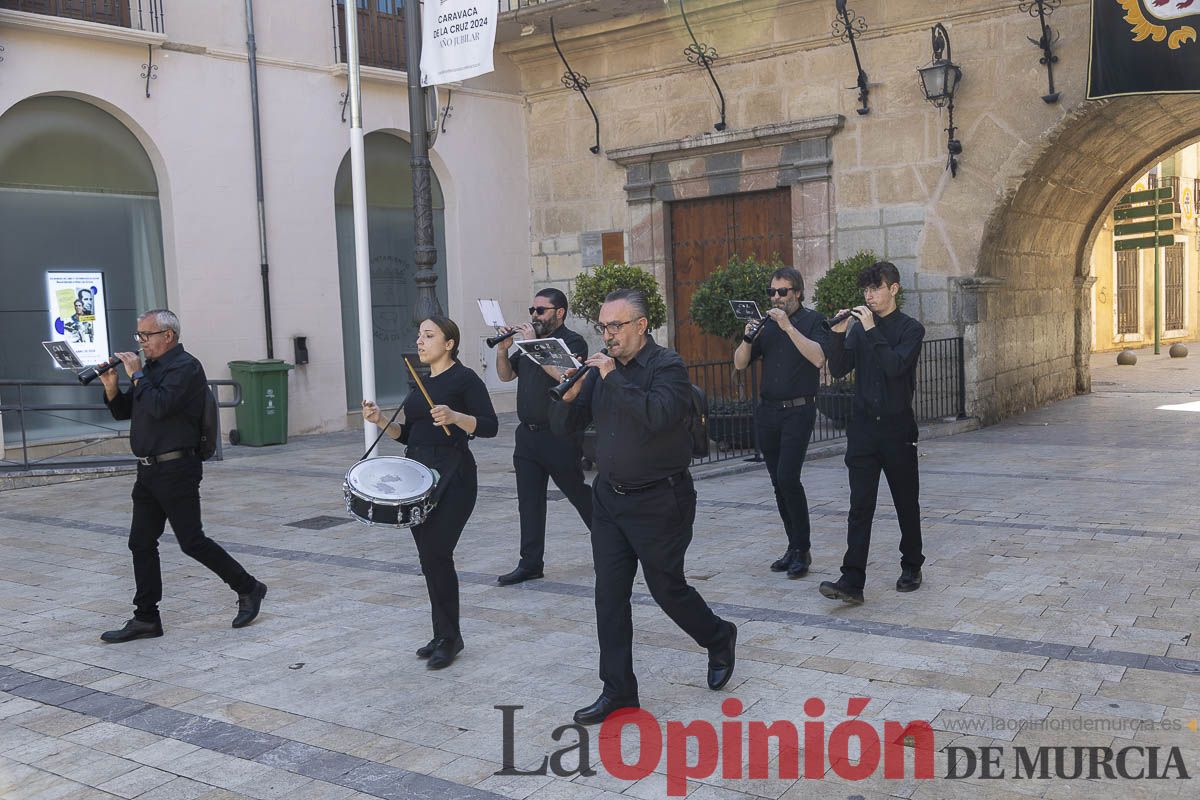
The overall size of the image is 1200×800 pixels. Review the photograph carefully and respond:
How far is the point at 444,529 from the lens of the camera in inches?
206

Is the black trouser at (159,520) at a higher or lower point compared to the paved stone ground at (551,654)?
higher

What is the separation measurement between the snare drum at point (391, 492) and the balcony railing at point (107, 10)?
31.9 ft

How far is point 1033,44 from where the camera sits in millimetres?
12836

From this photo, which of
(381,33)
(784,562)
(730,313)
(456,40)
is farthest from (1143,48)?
(381,33)

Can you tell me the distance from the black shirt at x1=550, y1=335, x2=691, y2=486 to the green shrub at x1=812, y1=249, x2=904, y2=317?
8.86 metres

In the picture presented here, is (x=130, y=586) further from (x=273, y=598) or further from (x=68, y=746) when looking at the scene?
(x=68, y=746)

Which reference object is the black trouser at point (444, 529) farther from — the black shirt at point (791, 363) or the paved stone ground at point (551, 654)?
the black shirt at point (791, 363)

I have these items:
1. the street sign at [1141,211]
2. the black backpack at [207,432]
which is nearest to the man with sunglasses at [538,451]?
the black backpack at [207,432]

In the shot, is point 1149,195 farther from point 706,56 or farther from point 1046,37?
point 1046,37

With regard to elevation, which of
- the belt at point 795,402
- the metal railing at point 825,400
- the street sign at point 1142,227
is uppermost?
the street sign at point 1142,227

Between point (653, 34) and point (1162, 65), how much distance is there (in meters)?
6.88

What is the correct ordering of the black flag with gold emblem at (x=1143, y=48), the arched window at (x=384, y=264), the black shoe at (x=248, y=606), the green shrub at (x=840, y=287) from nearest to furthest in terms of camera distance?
the black shoe at (x=248, y=606) < the black flag with gold emblem at (x=1143, y=48) < the green shrub at (x=840, y=287) < the arched window at (x=384, y=264)

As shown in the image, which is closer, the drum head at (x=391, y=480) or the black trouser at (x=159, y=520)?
the drum head at (x=391, y=480)

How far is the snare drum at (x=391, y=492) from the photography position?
5.01 m
